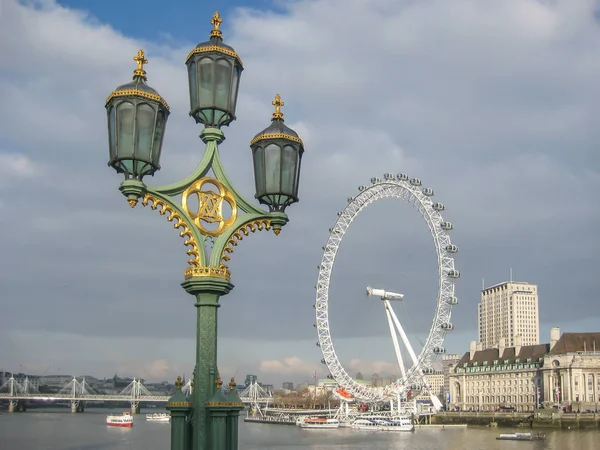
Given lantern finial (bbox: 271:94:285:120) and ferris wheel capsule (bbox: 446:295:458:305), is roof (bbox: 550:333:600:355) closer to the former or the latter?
ferris wheel capsule (bbox: 446:295:458:305)

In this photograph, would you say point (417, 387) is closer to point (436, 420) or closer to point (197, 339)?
point (436, 420)

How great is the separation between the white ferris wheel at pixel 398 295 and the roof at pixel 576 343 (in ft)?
101

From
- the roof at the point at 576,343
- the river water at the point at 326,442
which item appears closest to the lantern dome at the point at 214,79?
the river water at the point at 326,442

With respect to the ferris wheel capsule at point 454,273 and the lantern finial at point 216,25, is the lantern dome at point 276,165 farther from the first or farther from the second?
the ferris wheel capsule at point 454,273

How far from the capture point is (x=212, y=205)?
599 cm

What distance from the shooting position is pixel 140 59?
235 inches

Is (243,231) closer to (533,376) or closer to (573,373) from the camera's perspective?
(573,373)

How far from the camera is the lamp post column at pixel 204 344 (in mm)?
5539

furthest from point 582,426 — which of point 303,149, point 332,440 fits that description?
point 303,149

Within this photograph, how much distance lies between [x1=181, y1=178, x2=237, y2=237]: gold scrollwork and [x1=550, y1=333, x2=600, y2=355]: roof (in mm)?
103479

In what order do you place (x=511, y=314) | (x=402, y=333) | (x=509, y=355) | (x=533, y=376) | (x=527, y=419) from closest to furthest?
(x=402, y=333)
(x=527, y=419)
(x=533, y=376)
(x=509, y=355)
(x=511, y=314)

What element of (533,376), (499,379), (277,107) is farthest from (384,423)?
(277,107)

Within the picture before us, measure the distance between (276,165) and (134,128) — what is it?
1226mm

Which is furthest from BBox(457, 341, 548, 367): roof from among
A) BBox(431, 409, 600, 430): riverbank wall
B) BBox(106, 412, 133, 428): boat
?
BBox(106, 412, 133, 428): boat
